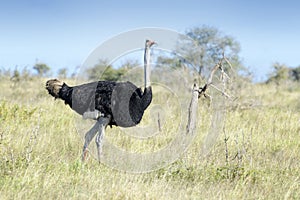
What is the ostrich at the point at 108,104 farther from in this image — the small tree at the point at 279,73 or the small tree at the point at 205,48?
the small tree at the point at 279,73

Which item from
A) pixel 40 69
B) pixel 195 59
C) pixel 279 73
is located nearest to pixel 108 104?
pixel 195 59

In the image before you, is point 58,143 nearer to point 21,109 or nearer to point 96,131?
point 96,131

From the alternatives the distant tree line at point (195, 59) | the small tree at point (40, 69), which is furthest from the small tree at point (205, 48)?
the small tree at point (40, 69)

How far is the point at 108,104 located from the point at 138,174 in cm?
115

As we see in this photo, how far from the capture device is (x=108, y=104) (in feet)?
17.2

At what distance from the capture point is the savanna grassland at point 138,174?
367 centimetres

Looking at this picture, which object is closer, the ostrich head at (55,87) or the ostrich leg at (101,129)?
the ostrich leg at (101,129)

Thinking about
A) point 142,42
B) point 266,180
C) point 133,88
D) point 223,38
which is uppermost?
point 223,38

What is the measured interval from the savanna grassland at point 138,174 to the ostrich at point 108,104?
0.42 m

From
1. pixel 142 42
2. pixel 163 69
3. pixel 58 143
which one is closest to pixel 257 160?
pixel 142 42

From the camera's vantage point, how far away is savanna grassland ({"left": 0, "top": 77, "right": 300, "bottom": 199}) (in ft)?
12.0

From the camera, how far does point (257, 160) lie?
533 cm

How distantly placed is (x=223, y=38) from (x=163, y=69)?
10.1 meters

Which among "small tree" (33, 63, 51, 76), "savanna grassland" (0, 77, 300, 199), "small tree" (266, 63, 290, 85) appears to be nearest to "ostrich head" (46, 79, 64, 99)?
"savanna grassland" (0, 77, 300, 199)
